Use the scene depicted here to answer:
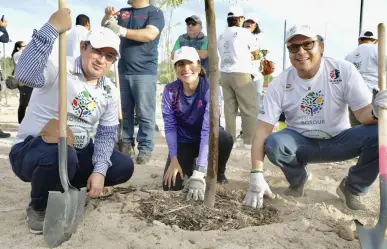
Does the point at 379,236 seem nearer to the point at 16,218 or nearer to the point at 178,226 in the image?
the point at 178,226

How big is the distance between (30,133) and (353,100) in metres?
2.16

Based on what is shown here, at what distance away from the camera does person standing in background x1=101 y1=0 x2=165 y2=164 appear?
4.38 metres

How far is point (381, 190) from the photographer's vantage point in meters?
2.17

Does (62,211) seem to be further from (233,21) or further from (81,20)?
(233,21)

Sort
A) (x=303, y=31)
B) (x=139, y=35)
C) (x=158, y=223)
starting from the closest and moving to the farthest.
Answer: (x=158, y=223)
(x=303, y=31)
(x=139, y=35)

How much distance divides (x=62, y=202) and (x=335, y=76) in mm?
2013

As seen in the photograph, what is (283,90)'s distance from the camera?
10.1 feet

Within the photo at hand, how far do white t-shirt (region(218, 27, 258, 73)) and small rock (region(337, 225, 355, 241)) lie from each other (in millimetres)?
3441

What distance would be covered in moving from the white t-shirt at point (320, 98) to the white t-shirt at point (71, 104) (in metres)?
1.15

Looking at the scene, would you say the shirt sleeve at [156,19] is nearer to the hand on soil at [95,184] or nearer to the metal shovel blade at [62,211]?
the hand on soil at [95,184]

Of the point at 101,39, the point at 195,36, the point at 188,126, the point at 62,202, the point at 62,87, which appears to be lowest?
the point at 62,202

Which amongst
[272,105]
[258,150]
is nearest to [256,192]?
[258,150]

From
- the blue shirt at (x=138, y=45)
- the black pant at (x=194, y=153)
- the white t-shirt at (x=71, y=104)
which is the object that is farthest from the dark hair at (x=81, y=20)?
the white t-shirt at (x=71, y=104)

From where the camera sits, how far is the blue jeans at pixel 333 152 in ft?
9.52
